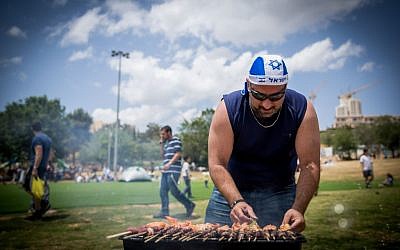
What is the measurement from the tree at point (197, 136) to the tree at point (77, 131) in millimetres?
19488

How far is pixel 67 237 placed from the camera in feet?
21.5

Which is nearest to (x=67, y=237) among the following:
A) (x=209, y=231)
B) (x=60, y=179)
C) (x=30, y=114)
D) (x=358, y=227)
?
(x=209, y=231)

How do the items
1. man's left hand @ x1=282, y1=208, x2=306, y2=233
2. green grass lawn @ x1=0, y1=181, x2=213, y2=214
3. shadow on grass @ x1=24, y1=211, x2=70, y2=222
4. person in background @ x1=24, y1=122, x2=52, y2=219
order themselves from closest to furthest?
man's left hand @ x1=282, y1=208, x2=306, y2=233 < person in background @ x1=24, y1=122, x2=52, y2=219 < shadow on grass @ x1=24, y1=211, x2=70, y2=222 < green grass lawn @ x1=0, y1=181, x2=213, y2=214

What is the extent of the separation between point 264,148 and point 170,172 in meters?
5.85

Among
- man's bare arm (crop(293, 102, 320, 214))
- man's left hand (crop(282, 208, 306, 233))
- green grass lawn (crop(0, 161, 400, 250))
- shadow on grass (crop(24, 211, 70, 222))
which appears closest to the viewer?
man's left hand (crop(282, 208, 306, 233))

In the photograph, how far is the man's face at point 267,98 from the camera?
2816 millimetres

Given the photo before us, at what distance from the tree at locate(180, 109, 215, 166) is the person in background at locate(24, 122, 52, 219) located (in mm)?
53238

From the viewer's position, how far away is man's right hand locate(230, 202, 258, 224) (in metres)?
2.77

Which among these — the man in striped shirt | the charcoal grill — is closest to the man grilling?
the charcoal grill

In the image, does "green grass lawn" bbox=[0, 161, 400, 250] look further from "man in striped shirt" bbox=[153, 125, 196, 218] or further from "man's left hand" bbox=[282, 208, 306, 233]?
"man's left hand" bbox=[282, 208, 306, 233]

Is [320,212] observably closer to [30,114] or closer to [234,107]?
[234,107]

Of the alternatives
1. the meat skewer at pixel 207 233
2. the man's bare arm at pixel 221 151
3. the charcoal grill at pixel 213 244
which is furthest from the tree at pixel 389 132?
the charcoal grill at pixel 213 244

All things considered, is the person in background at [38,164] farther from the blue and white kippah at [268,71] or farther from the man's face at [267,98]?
the blue and white kippah at [268,71]

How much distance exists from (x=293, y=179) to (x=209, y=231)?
1376mm
